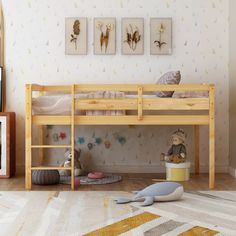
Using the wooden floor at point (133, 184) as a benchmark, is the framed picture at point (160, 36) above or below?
above

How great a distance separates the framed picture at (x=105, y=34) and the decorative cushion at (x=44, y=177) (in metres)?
1.37

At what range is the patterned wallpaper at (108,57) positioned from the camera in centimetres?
459

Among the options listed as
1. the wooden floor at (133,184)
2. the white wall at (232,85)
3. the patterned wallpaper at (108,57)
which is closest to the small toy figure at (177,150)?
the wooden floor at (133,184)

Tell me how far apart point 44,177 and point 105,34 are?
62.1 inches

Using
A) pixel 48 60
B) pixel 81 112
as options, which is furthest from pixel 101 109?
pixel 48 60

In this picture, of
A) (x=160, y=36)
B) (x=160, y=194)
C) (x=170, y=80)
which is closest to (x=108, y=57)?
(x=160, y=36)

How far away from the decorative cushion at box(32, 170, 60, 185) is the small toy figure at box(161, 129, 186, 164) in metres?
0.98

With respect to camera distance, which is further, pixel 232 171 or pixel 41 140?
pixel 41 140

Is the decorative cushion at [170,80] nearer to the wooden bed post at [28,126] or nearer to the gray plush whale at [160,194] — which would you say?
the gray plush whale at [160,194]

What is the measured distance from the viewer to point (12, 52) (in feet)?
15.1

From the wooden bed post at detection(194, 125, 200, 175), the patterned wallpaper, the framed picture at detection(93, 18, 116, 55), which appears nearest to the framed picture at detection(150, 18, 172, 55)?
the patterned wallpaper

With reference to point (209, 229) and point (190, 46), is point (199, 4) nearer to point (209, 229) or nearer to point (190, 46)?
point (190, 46)

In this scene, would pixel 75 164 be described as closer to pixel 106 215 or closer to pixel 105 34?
pixel 105 34

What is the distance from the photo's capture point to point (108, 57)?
181 inches
